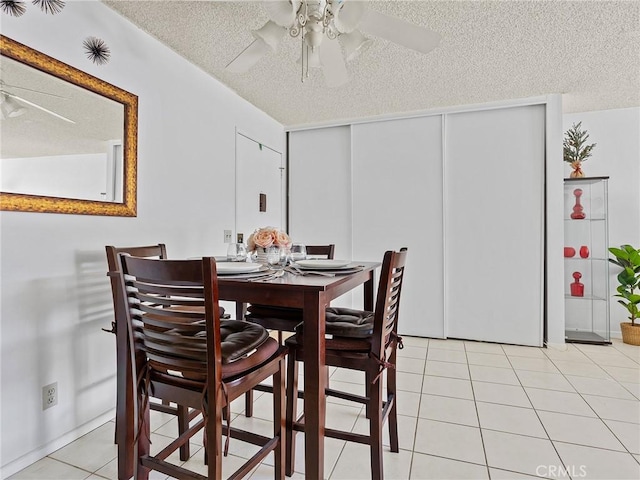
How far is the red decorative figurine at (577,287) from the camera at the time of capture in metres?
3.54

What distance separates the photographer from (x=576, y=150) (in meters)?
3.54

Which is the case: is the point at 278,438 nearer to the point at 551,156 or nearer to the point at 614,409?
the point at 614,409

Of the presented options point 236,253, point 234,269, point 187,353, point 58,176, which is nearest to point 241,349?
point 187,353

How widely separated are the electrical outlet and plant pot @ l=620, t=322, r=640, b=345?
4.50 metres

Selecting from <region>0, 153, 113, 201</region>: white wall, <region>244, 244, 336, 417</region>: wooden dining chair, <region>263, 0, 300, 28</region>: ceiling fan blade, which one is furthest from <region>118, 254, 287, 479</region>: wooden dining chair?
<region>263, 0, 300, 28</region>: ceiling fan blade

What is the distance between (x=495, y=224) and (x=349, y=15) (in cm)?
262

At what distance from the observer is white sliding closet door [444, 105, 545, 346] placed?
3336 mm

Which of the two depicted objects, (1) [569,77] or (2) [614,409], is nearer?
(2) [614,409]

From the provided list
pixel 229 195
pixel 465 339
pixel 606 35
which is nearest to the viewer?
pixel 606 35

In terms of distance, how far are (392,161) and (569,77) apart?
1602 millimetres

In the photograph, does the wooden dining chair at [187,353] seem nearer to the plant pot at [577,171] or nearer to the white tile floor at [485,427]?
the white tile floor at [485,427]

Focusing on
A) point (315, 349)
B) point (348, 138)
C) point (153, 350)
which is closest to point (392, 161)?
point (348, 138)

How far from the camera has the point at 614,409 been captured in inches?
83.6

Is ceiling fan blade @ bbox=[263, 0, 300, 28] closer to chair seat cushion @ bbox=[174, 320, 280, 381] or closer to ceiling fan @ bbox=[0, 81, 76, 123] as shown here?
ceiling fan @ bbox=[0, 81, 76, 123]
